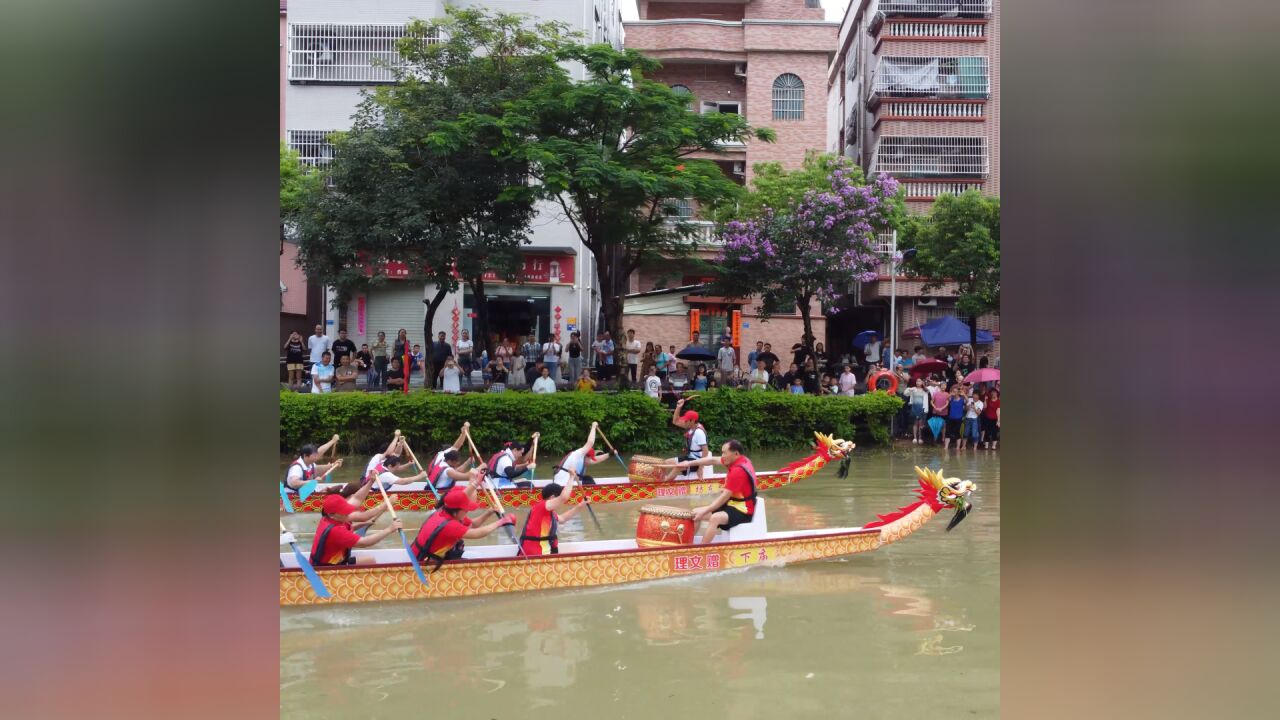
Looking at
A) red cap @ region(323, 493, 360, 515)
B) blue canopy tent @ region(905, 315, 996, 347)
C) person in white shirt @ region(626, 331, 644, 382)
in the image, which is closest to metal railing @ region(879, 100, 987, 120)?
blue canopy tent @ region(905, 315, 996, 347)

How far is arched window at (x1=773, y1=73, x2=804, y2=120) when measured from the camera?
3089cm

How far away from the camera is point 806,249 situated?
75.3 ft

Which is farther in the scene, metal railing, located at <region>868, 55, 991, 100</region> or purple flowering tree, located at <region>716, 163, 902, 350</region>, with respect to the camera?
metal railing, located at <region>868, 55, 991, 100</region>

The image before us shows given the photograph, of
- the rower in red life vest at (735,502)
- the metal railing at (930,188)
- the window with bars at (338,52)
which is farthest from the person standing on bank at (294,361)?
the metal railing at (930,188)

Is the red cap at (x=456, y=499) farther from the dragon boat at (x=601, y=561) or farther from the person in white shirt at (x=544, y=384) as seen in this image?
the person in white shirt at (x=544, y=384)

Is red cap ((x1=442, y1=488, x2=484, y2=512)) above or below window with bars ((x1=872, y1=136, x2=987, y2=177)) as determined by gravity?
below

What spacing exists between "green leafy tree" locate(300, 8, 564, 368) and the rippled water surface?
1198 cm

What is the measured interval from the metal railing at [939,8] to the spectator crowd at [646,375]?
44.8 feet

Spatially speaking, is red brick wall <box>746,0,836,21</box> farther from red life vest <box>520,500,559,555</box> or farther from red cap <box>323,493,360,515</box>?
red cap <box>323,493,360,515</box>

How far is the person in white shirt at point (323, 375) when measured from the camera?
60.3ft

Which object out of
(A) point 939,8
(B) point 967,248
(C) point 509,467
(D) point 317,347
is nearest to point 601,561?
(C) point 509,467

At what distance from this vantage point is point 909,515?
33.3 feet

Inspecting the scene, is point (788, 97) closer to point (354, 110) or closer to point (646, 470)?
point (354, 110)
